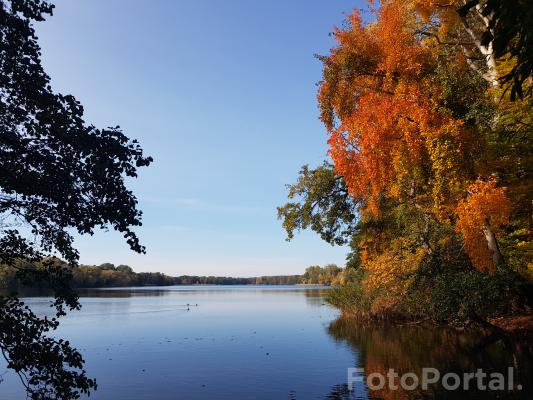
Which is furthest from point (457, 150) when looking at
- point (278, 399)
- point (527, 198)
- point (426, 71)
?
point (278, 399)

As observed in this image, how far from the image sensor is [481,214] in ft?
59.3

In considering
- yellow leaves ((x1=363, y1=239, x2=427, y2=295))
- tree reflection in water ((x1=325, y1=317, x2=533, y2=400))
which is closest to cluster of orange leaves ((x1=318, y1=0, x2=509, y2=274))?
yellow leaves ((x1=363, y1=239, x2=427, y2=295))

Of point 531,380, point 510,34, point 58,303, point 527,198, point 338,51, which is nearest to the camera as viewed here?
point 510,34

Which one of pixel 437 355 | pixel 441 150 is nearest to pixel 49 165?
pixel 441 150

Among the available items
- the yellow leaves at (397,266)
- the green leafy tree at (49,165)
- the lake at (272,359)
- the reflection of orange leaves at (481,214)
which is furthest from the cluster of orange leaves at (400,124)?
the green leafy tree at (49,165)

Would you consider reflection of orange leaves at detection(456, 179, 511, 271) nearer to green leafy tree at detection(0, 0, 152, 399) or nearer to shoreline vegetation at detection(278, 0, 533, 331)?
shoreline vegetation at detection(278, 0, 533, 331)

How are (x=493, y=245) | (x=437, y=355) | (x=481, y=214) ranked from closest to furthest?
(x=481, y=214), (x=493, y=245), (x=437, y=355)

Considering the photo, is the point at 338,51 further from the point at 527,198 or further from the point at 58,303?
the point at 58,303

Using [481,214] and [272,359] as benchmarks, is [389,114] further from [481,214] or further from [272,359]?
[272,359]

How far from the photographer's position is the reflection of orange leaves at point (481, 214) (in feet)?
57.9

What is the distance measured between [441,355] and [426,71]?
1641cm

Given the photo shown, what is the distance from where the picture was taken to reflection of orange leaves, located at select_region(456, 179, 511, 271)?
1764 cm

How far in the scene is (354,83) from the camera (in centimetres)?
2502

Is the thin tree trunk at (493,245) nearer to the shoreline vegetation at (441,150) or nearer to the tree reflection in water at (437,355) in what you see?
the shoreline vegetation at (441,150)
